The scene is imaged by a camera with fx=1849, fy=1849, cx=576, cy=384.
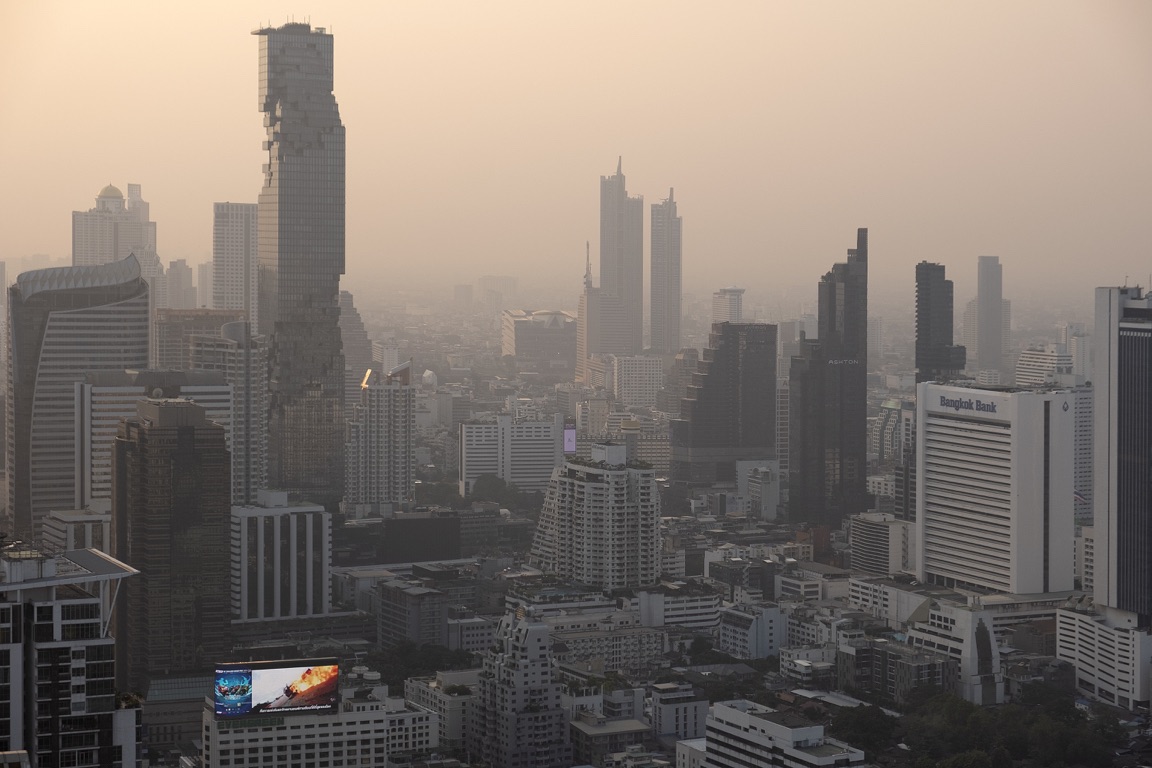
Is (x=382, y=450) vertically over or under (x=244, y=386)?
under

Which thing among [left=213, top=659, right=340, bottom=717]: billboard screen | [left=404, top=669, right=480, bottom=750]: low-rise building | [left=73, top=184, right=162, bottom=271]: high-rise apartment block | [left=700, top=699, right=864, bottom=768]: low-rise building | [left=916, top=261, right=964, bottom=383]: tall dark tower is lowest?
[left=404, top=669, right=480, bottom=750]: low-rise building

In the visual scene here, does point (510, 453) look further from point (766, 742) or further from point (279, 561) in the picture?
point (766, 742)

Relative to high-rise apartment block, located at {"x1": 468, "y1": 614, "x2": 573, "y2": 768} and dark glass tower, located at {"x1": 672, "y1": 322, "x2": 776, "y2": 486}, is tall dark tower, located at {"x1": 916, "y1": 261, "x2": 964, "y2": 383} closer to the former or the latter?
dark glass tower, located at {"x1": 672, "y1": 322, "x2": 776, "y2": 486}

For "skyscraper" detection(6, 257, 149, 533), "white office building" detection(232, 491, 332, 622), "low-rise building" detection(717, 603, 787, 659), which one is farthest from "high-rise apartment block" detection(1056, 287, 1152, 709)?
"skyscraper" detection(6, 257, 149, 533)

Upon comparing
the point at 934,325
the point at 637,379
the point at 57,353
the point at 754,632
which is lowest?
the point at 754,632

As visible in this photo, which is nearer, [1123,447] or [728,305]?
[1123,447]

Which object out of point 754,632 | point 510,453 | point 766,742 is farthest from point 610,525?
point 510,453

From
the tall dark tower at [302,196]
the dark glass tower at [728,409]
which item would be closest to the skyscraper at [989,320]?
the dark glass tower at [728,409]

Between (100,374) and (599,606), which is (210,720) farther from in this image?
(100,374)
